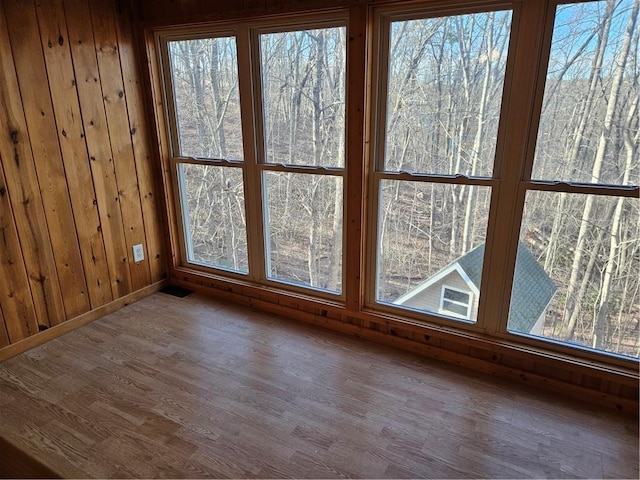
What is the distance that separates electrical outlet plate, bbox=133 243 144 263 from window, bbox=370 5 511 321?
185 centimetres

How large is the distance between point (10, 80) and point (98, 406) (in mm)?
1831

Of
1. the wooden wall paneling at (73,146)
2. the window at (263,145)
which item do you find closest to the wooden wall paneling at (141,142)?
the window at (263,145)

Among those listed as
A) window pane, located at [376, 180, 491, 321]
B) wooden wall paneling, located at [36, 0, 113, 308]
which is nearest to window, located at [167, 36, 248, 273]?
wooden wall paneling, located at [36, 0, 113, 308]

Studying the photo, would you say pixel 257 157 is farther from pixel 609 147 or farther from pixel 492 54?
pixel 609 147

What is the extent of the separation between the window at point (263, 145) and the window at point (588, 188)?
108 cm

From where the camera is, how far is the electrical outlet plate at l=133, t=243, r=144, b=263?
3.15 meters

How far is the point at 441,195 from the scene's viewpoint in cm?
227

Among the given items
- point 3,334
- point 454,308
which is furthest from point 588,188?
point 3,334

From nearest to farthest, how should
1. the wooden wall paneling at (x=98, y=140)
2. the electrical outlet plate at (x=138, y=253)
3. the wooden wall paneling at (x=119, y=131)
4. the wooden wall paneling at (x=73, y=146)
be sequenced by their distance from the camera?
the wooden wall paneling at (x=73, y=146) < the wooden wall paneling at (x=98, y=140) < the wooden wall paneling at (x=119, y=131) < the electrical outlet plate at (x=138, y=253)

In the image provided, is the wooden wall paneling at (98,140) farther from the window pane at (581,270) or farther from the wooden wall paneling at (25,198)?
the window pane at (581,270)

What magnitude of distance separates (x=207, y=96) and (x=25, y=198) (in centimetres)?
130

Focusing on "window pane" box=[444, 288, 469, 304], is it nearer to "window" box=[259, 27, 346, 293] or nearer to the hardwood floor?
the hardwood floor

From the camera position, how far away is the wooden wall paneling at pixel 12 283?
7.72 ft

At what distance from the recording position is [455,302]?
2.40m
